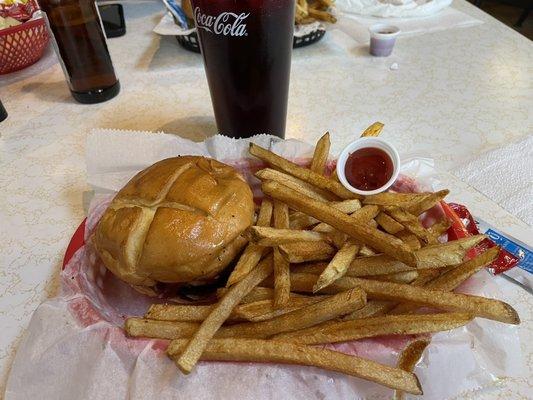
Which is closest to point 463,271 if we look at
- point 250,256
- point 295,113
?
point 250,256

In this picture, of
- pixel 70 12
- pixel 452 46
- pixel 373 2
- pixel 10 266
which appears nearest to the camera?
pixel 10 266

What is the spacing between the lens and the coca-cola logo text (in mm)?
1072

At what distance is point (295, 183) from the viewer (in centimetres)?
101

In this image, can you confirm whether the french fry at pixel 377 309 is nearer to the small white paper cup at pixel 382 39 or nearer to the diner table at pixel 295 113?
the diner table at pixel 295 113

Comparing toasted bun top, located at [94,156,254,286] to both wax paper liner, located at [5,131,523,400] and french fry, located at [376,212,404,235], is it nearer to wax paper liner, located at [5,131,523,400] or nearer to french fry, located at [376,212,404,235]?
wax paper liner, located at [5,131,523,400]

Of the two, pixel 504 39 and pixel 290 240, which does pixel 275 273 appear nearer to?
pixel 290 240

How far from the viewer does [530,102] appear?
166cm

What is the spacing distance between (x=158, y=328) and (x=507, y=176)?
1125mm

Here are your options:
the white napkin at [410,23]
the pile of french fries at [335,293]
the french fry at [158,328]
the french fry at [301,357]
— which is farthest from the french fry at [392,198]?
the white napkin at [410,23]

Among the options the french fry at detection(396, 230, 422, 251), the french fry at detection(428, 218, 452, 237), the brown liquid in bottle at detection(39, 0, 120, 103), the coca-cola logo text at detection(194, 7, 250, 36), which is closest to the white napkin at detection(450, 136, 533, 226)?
the french fry at detection(428, 218, 452, 237)

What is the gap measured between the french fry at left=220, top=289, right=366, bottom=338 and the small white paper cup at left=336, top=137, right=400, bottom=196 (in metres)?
0.31

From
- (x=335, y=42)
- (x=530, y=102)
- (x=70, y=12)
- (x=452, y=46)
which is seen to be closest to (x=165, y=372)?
(x=70, y=12)

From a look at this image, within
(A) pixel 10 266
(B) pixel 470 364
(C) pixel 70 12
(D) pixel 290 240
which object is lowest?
(A) pixel 10 266

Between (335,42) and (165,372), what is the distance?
1803mm
